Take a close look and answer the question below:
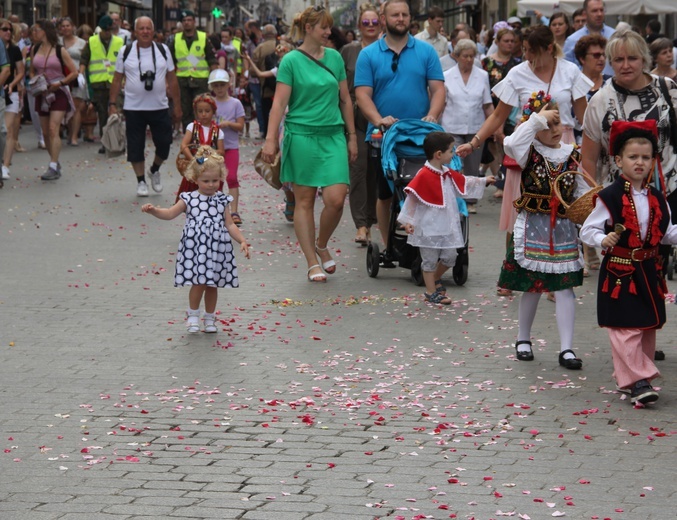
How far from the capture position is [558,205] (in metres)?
7.93

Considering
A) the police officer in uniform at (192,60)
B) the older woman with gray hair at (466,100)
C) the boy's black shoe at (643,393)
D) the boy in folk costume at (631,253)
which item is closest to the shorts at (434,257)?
the boy in folk costume at (631,253)

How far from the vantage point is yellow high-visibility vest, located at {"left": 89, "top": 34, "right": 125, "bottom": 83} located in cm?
2380

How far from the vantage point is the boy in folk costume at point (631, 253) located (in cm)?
689

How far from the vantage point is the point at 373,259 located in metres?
11.0

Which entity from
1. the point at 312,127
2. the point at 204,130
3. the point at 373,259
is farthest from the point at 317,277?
the point at 204,130

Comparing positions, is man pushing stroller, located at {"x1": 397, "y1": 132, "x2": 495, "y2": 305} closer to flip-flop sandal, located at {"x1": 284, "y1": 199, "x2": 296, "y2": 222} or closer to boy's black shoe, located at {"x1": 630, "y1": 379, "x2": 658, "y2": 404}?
boy's black shoe, located at {"x1": 630, "y1": 379, "x2": 658, "y2": 404}

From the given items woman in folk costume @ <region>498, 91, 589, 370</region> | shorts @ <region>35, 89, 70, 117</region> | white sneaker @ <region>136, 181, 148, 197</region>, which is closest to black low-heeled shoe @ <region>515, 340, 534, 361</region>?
woman in folk costume @ <region>498, 91, 589, 370</region>

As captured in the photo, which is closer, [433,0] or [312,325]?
[312,325]

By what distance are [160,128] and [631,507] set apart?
12.1m

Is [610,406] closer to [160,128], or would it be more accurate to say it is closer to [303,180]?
[303,180]

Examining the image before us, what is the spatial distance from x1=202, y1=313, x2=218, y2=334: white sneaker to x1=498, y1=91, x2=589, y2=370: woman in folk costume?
75.5 inches

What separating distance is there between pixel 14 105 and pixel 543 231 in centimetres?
1293

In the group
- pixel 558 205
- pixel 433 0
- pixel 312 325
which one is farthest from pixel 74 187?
pixel 433 0

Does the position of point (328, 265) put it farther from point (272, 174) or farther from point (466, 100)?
point (466, 100)
